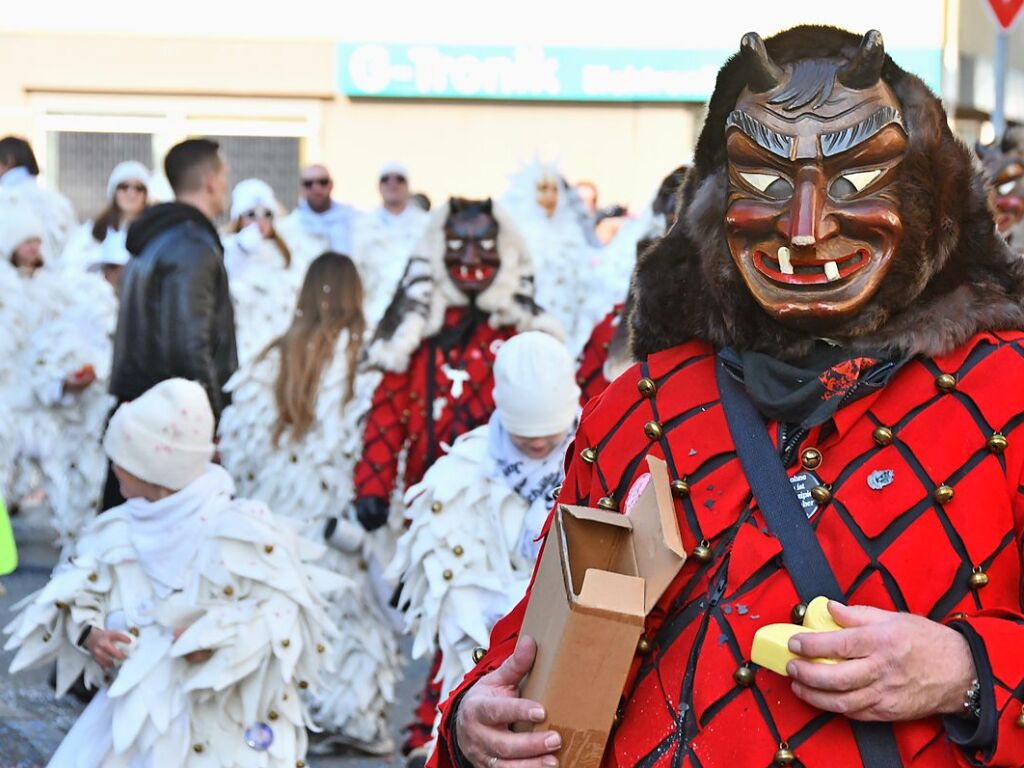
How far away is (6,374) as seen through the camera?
1024 centimetres

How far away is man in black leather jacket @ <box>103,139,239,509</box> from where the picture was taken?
291 inches

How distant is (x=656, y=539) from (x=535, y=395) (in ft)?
9.26

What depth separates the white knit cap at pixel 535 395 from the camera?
5.16 meters

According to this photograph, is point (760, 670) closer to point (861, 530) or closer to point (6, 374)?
point (861, 530)

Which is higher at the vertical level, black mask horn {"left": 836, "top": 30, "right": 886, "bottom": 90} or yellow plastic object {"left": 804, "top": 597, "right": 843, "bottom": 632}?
black mask horn {"left": 836, "top": 30, "right": 886, "bottom": 90}

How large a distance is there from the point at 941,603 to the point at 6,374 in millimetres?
8917

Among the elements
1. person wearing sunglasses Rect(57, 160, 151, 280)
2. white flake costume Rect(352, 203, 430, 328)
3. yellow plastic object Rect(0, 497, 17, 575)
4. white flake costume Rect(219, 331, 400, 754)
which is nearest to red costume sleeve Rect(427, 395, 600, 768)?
yellow plastic object Rect(0, 497, 17, 575)

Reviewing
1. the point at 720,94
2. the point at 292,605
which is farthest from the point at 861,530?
the point at 292,605

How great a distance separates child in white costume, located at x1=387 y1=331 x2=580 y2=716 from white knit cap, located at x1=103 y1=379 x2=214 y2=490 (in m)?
0.82

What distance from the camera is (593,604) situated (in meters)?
2.23

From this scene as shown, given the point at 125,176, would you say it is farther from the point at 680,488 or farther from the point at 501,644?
the point at 680,488

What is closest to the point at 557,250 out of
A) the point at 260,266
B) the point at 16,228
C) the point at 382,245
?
the point at 382,245

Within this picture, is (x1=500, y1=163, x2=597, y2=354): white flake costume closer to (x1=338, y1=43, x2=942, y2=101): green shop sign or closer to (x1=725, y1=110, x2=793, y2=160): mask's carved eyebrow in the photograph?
(x1=338, y1=43, x2=942, y2=101): green shop sign

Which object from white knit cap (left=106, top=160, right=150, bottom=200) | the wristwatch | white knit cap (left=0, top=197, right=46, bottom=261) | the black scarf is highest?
white knit cap (left=106, top=160, right=150, bottom=200)
